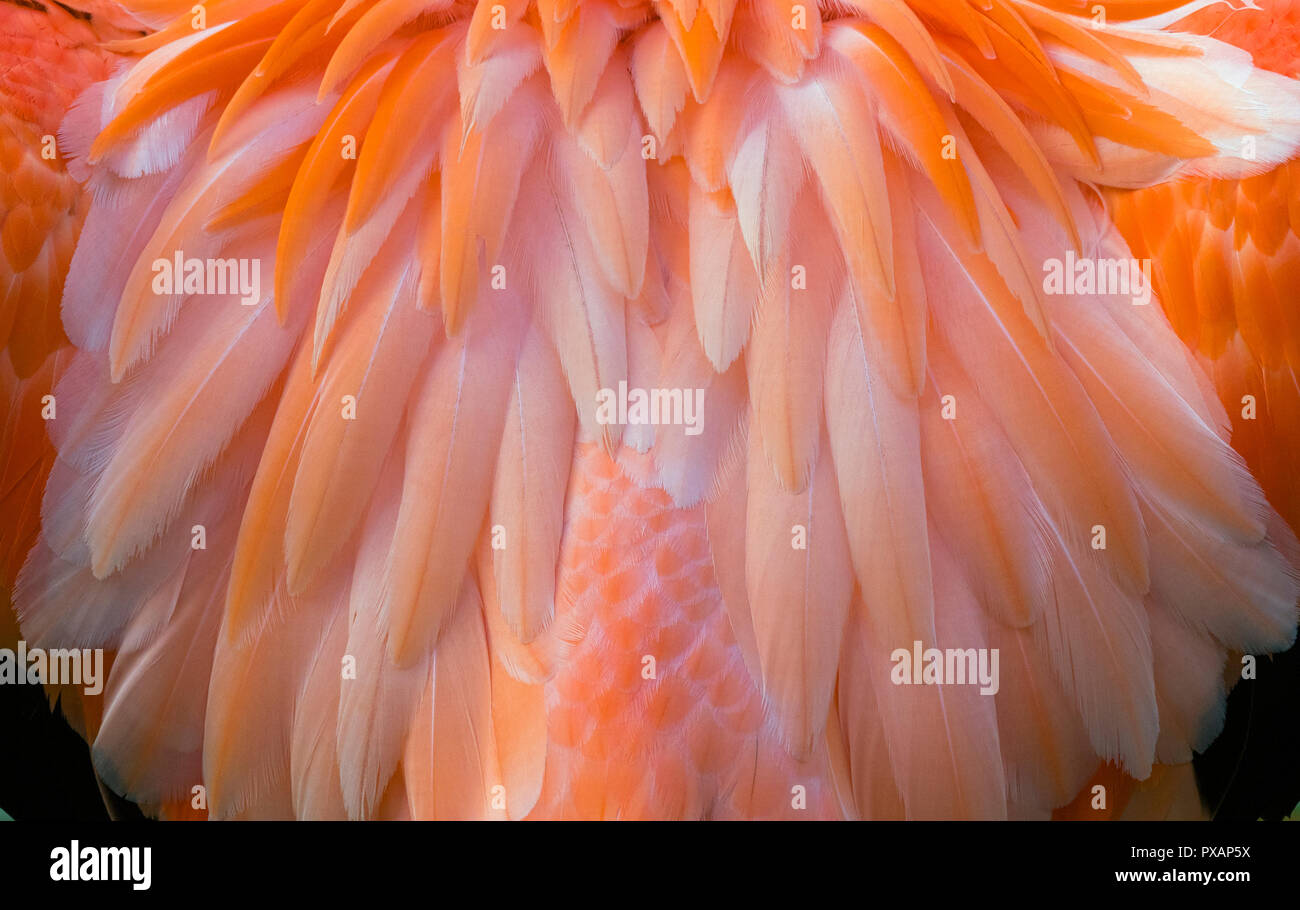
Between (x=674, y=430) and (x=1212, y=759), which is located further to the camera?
(x=1212, y=759)

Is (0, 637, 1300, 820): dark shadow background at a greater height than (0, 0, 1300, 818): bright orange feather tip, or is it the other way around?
(0, 0, 1300, 818): bright orange feather tip

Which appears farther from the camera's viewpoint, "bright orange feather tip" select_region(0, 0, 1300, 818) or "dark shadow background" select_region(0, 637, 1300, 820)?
"dark shadow background" select_region(0, 637, 1300, 820)

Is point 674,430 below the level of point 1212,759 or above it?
above

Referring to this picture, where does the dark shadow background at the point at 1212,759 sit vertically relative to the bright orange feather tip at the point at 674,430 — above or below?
below

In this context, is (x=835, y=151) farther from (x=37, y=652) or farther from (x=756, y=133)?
(x=37, y=652)

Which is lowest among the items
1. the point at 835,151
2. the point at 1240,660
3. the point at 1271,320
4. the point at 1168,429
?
the point at 1240,660

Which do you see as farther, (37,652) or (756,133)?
(37,652)

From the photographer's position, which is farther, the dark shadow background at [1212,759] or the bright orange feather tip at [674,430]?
the dark shadow background at [1212,759]
